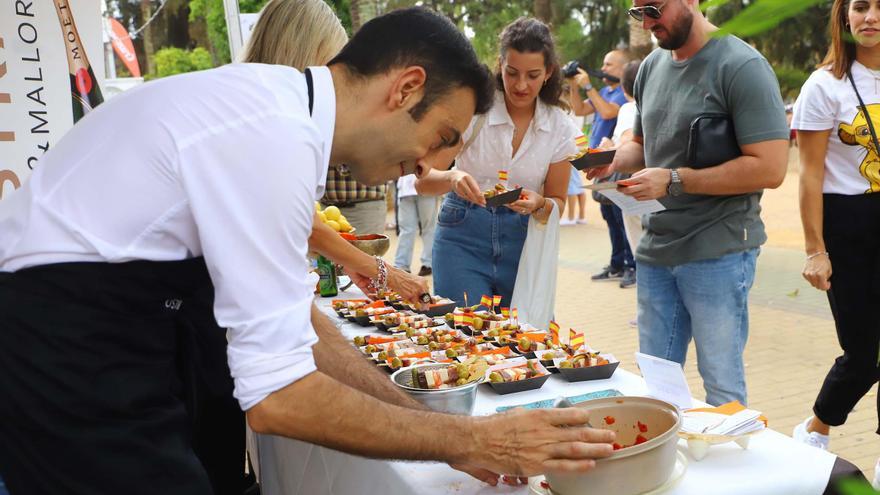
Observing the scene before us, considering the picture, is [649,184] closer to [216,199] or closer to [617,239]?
[216,199]

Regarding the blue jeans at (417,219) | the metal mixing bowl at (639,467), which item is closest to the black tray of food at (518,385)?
the metal mixing bowl at (639,467)

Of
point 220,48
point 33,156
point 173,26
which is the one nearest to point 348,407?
point 33,156

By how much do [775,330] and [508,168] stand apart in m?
2.95

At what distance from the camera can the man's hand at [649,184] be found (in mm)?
2383

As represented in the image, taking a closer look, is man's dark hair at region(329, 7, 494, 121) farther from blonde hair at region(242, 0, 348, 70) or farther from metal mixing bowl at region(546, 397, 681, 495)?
blonde hair at region(242, 0, 348, 70)

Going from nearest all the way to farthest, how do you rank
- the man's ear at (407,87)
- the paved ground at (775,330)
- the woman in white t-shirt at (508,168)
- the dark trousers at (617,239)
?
the man's ear at (407,87)
the woman in white t-shirt at (508,168)
the paved ground at (775,330)
the dark trousers at (617,239)

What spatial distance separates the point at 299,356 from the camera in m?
1.10

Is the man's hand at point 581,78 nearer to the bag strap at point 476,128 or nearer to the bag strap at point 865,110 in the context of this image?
the bag strap at point 476,128

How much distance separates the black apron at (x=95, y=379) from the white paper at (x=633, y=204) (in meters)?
1.50

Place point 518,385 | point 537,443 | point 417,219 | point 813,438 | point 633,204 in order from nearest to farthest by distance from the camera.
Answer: point 537,443, point 518,385, point 633,204, point 813,438, point 417,219

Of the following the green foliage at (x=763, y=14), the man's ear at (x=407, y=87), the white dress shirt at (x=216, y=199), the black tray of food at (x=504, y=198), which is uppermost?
the green foliage at (x=763, y=14)

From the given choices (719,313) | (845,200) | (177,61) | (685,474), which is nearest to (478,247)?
(719,313)

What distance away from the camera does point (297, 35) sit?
105 inches

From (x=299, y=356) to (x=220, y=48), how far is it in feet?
44.6
